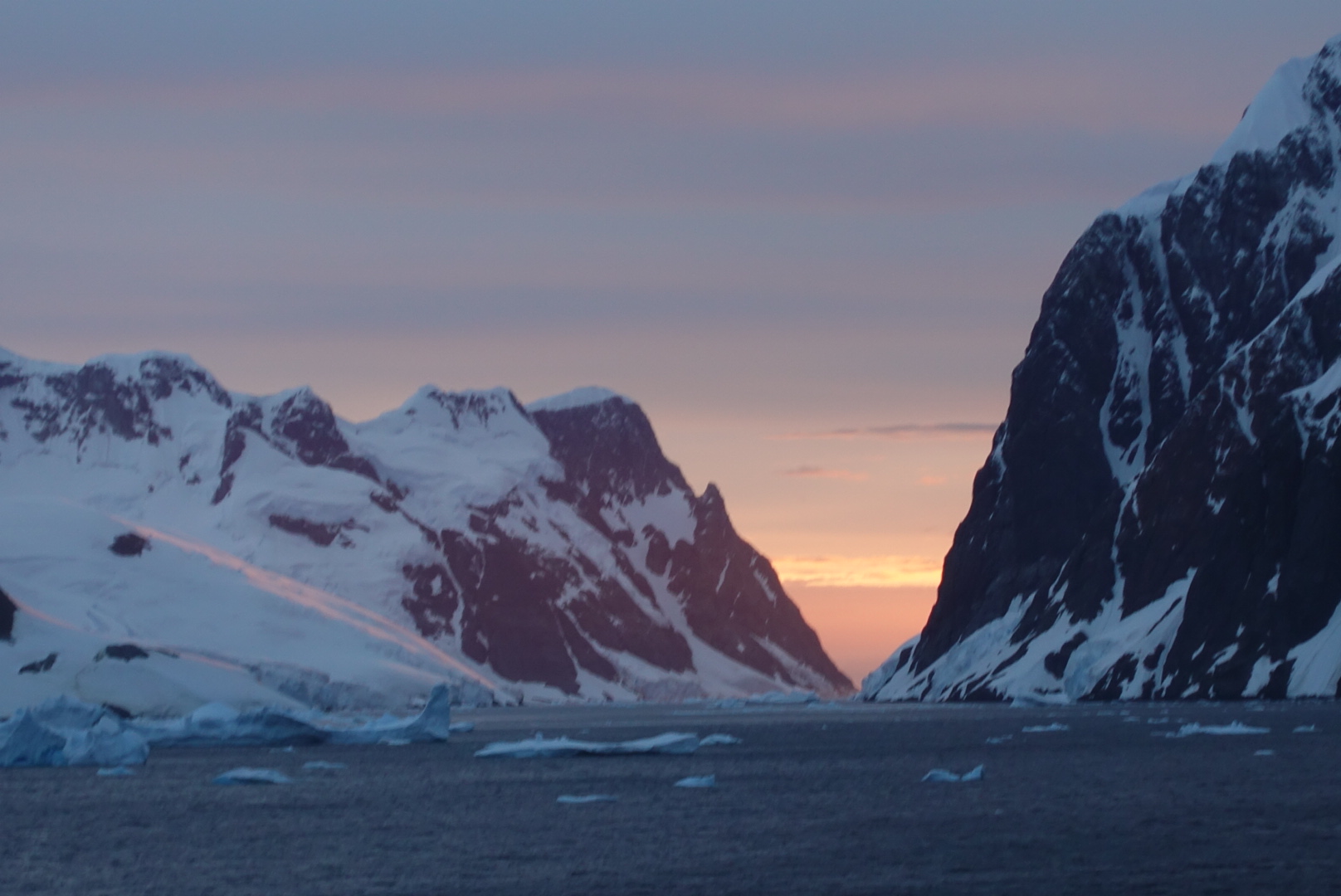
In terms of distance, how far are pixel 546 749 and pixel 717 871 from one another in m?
66.6

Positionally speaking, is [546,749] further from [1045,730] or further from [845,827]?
[845,827]

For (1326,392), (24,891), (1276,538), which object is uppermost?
(1326,392)

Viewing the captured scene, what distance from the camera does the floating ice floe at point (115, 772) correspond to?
111550mm

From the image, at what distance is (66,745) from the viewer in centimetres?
12756

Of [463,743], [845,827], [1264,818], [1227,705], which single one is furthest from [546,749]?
[1227,705]

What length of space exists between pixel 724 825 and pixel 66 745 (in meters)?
62.6

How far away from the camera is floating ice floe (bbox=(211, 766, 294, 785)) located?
327ft

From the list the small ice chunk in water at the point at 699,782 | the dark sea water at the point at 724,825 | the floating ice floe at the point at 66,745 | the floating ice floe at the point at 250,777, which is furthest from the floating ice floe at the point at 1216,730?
the floating ice floe at the point at 66,745

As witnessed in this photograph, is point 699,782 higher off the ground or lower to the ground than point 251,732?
lower

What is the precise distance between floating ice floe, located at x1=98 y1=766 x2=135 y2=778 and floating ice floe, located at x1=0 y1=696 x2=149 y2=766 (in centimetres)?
544

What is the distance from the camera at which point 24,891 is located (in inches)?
2576

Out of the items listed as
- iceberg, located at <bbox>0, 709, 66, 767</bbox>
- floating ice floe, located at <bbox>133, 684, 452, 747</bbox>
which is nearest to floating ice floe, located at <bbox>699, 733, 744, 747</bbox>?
floating ice floe, located at <bbox>133, 684, 452, 747</bbox>

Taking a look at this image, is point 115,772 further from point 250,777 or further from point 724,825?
point 724,825

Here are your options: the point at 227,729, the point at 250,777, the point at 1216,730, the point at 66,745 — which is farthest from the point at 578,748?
the point at 1216,730
